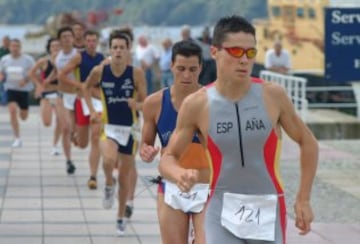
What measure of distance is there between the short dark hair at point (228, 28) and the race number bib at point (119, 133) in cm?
552

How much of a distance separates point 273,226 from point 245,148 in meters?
0.45

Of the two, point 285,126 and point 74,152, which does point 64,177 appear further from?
point 285,126

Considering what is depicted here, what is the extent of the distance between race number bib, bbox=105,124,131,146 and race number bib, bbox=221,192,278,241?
5.60 meters

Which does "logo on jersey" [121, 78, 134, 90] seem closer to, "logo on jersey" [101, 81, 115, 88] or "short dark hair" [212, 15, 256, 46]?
Result: "logo on jersey" [101, 81, 115, 88]

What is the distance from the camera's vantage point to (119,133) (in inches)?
509

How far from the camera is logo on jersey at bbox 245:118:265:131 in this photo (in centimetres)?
721

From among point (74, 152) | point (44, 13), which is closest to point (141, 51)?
point (74, 152)

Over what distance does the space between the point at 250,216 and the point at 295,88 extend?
53.8 feet

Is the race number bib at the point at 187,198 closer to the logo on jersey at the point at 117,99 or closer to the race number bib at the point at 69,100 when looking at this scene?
the logo on jersey at the point at 117,99

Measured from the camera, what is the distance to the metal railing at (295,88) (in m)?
22.8

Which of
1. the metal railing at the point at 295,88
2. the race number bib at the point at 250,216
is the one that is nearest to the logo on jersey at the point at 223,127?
the race number bib at the point at 250,216

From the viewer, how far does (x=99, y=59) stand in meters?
16.1

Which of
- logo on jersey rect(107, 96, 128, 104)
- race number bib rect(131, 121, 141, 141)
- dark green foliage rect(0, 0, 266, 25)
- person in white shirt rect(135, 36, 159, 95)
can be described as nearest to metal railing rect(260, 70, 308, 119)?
person in white shirt rect(135, 36, 159, 95)

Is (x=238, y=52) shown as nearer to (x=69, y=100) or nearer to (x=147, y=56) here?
(x=69, y=100)
